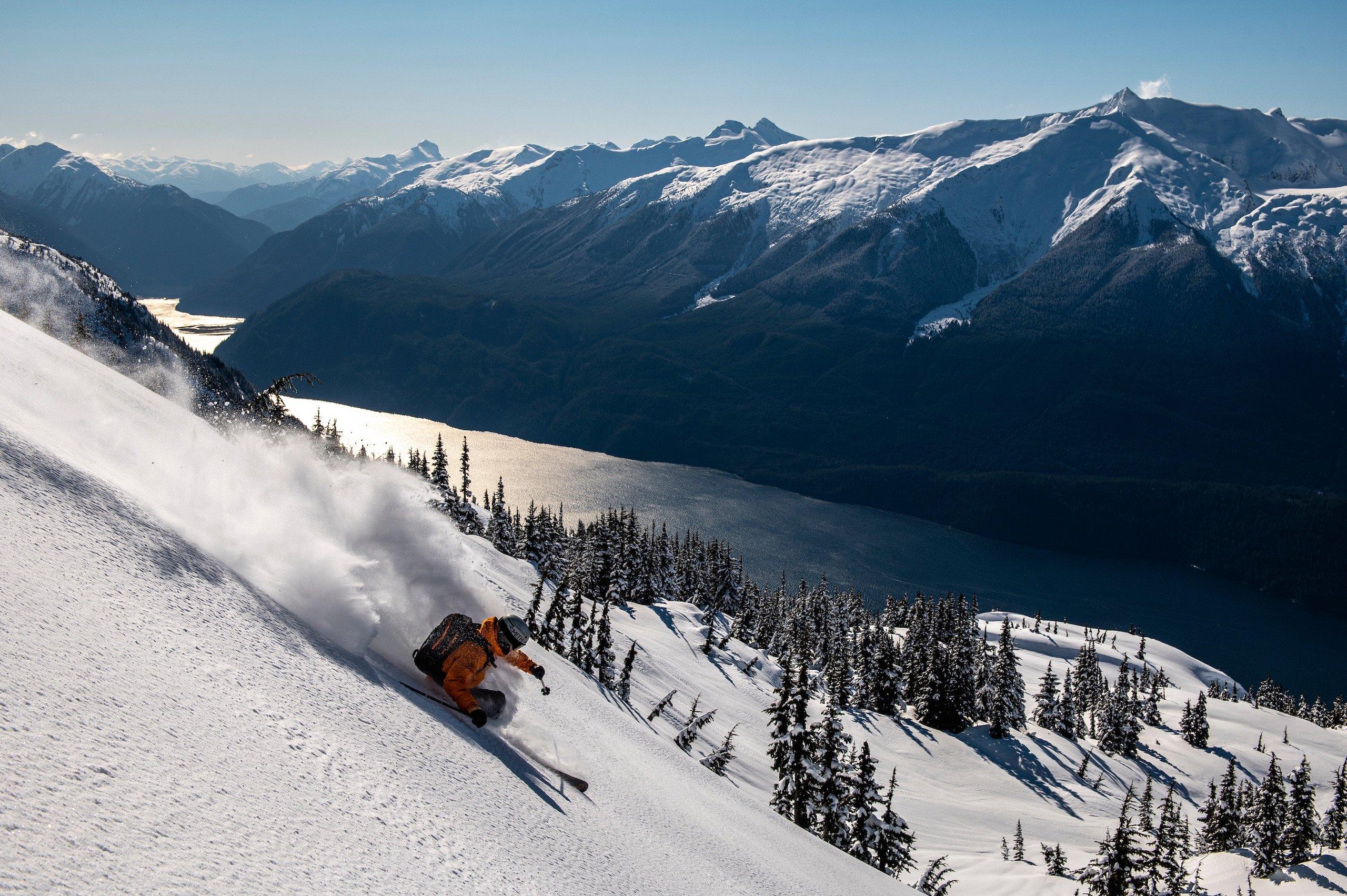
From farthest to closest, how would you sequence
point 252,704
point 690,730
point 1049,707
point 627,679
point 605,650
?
point 1049,707
point 605,650
point 627,679
point 690,730
point 252,704

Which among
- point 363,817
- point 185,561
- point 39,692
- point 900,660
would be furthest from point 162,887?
point 900,660

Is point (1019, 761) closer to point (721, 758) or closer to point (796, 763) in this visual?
point (796, 763)

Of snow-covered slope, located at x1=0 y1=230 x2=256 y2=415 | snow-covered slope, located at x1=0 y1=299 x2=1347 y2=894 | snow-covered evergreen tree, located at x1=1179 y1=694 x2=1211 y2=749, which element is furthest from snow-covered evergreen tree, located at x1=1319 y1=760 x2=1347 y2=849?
snow-covered slope, located at x1=0 y1=230 x2=256 y2=415

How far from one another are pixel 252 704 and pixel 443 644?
3621 millimetres

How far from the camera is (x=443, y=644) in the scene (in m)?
10.0

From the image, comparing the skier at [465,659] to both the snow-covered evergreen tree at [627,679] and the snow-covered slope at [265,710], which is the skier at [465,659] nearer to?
the snow-covered slope at [265,710]

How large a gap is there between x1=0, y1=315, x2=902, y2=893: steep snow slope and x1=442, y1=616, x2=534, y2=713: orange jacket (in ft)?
2.24

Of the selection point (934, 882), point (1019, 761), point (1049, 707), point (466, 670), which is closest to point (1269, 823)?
point (1019, 761)

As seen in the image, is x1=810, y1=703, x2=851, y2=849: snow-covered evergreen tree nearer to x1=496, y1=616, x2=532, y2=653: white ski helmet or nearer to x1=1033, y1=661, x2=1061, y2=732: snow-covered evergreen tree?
x1=496, y1=616, x2=532, y2=653: white ski helmet

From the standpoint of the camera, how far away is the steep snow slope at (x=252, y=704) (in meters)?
4.69

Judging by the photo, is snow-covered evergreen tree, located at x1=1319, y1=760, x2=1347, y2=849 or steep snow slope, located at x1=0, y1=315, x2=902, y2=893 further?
snow-covered evergreen tree, located at x1=1319, y1=760, x2=1347, y2=849

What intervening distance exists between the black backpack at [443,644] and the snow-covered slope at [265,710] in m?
0.42

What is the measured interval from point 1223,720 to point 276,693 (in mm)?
141947

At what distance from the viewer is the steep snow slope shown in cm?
469
